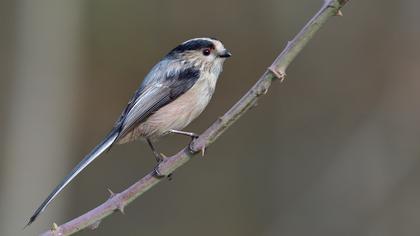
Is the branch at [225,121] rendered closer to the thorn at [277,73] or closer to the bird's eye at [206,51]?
the thorn at [277,73]

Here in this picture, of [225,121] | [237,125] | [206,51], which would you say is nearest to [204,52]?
[206,51]

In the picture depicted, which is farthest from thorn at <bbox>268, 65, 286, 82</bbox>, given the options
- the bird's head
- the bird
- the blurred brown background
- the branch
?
the blurred brown background

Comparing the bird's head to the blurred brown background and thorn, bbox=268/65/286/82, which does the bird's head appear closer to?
thorn, bbox=268/65/286/82

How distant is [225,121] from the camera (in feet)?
7.87

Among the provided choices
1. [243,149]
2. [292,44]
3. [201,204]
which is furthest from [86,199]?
[292,44]

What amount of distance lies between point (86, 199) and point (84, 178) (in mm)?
273

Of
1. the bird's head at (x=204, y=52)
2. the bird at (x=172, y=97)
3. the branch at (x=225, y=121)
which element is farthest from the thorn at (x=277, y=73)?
the bird's head at (x=204, y=52)

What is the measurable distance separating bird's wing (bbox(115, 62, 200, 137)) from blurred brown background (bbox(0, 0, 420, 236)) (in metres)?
2.66

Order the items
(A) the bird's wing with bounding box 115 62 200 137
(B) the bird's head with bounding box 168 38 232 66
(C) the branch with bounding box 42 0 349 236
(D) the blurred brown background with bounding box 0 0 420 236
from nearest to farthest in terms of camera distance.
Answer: (C) the branch with bounding box 42 0 349 236 → (A) the bird's wing with bounding box 115 62 200 137 → (B) the bird's head with bounding box 168 38 232 66 → (D) the blurred brown background with bounding box 0 0 420 236

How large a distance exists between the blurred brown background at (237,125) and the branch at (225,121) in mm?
3721

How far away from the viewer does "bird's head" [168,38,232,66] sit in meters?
4.02

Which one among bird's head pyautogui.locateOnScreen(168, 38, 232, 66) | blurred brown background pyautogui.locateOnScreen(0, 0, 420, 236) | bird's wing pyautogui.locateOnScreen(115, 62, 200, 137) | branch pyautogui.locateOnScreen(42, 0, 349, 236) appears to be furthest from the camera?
blurred brown background pyautogui.locateOnScreen(0, 0, 420, 236)

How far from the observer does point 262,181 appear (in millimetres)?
6945

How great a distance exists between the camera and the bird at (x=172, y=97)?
12.5 feet
